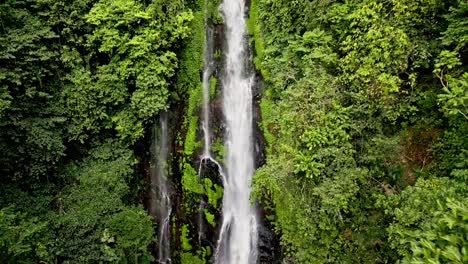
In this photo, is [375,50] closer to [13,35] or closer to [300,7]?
[300,7]

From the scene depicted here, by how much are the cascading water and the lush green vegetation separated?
3.03m

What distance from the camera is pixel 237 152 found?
12.8m

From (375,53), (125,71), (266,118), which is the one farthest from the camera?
(266,118)

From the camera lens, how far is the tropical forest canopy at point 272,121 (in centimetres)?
781

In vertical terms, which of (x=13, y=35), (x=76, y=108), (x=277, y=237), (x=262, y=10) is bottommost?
(x=277, y=237)

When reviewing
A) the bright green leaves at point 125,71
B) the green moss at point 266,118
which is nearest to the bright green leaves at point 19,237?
the bright green leaves at point 125,71

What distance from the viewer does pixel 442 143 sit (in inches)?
316

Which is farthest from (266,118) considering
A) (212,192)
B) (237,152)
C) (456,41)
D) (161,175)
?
(456,41)

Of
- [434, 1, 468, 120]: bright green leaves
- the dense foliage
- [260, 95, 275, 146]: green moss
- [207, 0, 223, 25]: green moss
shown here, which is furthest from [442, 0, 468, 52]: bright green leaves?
[207, 0, 223, 25]: green moss

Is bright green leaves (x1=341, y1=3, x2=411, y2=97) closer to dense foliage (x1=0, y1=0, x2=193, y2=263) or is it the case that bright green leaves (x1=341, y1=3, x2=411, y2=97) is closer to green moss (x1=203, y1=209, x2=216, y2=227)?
dense foliage (x1=0, y1=0, x2=193, y2=263)

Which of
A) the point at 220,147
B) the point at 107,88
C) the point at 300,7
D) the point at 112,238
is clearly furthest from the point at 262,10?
the point at 112,238

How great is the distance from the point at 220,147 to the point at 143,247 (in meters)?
4.29

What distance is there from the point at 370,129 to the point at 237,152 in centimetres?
538

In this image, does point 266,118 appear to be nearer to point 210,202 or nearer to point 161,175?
point 210,202
